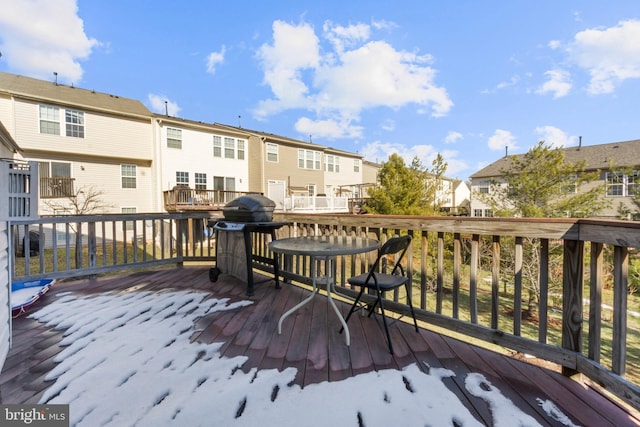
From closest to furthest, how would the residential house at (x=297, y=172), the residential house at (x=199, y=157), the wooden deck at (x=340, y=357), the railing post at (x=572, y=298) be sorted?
the wooden deck at (x=340, y=357)
the railing post at (x=572, y=298)
the residential house at (x=199, y=157)
the residential house at (x=297, y=172)

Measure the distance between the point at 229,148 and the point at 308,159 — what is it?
5.60m

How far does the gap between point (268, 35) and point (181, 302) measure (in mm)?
10593

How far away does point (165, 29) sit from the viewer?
28.3 feet

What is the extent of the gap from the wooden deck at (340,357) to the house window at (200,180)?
11.9 meters

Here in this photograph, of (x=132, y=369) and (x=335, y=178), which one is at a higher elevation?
(x=335, y=178)

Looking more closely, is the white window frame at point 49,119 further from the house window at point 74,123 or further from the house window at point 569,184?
the house window at point 569,184

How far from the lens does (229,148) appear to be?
15.5m

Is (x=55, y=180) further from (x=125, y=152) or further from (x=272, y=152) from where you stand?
(x=272, y=152)

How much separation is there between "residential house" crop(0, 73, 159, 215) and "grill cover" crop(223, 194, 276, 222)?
37.0 ft

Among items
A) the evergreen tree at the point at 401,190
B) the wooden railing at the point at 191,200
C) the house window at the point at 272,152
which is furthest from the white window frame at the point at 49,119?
the evergreen tree at the point at 401,190

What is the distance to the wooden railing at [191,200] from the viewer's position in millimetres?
12305

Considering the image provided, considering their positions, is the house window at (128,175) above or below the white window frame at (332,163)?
below

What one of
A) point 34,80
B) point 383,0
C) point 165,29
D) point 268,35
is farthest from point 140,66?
point 383,0

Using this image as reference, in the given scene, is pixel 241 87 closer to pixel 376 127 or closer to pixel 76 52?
pixel 76 52
